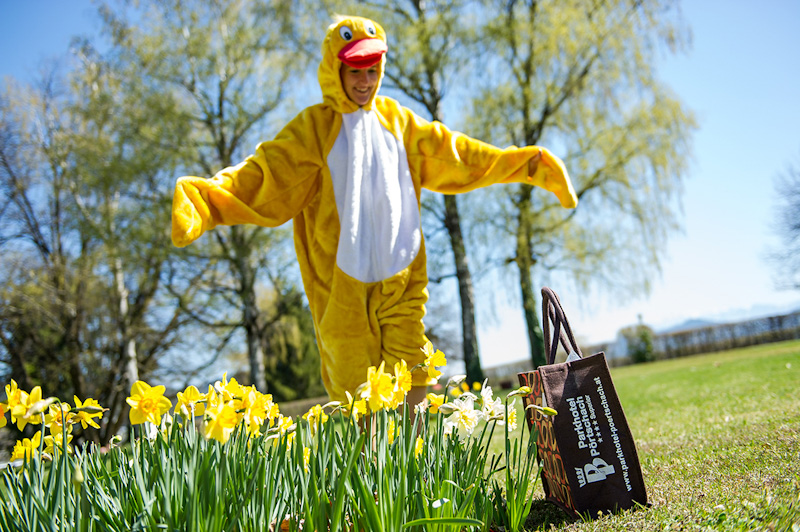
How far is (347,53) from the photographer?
2656 mm

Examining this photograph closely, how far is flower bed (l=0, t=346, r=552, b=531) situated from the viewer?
56.2 inches

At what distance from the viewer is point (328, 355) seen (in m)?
2.64

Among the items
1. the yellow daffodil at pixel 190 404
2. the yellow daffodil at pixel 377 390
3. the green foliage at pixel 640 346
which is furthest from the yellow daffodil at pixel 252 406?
the green foliage at pixel 640 346

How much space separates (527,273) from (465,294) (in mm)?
1280

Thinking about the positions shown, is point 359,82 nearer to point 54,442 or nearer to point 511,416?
point 511,416

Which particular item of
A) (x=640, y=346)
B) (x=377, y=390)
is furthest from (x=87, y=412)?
(x=640, y=346)

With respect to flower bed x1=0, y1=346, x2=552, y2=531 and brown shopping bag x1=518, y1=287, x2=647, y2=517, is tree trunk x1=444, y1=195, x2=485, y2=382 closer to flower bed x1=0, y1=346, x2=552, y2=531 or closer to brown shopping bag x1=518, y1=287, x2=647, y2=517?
brown shopping bag x1=518, y1=287, x2=647, y2=517

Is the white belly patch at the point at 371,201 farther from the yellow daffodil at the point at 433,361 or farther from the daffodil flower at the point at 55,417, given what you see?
the daffodil flower at the point at 55,417

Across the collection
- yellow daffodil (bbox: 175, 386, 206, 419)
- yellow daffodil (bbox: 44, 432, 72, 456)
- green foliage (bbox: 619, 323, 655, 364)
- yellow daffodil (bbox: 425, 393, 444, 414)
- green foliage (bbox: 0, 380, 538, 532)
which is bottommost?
green foliage (bbox: 619, 323, 655, 364)

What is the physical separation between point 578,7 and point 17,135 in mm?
11906

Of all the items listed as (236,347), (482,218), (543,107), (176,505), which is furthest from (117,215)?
(176,505)

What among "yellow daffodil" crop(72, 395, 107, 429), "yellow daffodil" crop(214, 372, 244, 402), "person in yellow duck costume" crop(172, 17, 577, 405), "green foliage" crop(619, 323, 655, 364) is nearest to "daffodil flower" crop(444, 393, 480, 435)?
"person in yellow duck costume" crop(172, 17, 577, 405)

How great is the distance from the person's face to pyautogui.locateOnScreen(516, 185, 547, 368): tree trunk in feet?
27.2

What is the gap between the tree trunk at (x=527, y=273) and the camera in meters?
10.8
